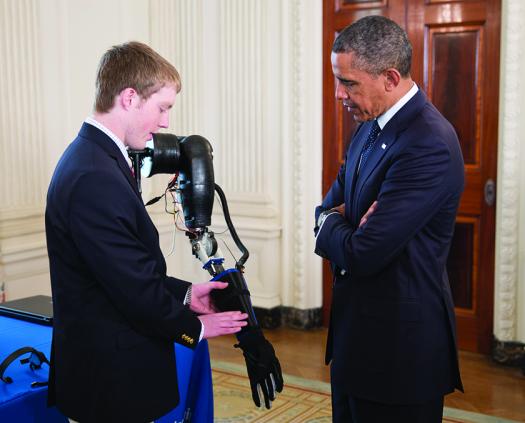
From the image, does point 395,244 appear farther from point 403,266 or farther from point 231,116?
point 231,116

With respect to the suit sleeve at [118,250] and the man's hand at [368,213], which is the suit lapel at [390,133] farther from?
the suit sleeve at [118,250]

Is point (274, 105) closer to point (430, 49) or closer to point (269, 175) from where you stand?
point (269, 175)

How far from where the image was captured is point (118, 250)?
1.64 meters

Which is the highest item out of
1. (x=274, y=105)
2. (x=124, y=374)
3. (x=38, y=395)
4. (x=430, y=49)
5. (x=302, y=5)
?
(x=302, y=5)

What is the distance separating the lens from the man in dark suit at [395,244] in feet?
6.48

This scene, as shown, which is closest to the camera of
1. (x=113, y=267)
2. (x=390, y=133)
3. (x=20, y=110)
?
(x=113, y=267)

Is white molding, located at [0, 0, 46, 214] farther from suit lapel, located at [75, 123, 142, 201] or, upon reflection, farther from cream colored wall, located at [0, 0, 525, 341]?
suit lapel, located at [75, 123, 142, 201]

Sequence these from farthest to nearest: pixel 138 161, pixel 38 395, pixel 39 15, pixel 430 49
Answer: pixel 430 49 → pixel 39 15 → pixel 138 161 → pixel 38 395

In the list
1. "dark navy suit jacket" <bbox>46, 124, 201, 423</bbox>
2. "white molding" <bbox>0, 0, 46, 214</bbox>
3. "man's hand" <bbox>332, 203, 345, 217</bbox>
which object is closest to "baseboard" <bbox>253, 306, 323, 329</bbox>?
"white molding" <bbox>0, 0, 46, 214</bbox>

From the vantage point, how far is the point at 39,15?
14.0ft

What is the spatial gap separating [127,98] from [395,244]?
0.85 m

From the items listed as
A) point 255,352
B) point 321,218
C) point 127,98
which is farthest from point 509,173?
point 127,98

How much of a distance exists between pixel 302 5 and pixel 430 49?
962 mm

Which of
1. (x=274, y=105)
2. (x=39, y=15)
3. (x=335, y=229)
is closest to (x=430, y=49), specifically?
(x=274, y=105)
